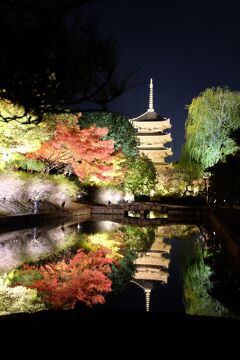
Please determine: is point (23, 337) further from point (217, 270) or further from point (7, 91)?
point (217, 270)

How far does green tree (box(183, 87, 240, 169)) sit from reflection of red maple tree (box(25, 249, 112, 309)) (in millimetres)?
24419

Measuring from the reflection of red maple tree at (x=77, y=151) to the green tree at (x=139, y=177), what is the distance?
610 cm

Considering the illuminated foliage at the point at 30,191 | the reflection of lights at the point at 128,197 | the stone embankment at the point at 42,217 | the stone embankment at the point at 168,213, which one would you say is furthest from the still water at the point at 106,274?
the reflection of lights at the point at 128,197

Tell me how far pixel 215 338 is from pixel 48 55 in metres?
3.14

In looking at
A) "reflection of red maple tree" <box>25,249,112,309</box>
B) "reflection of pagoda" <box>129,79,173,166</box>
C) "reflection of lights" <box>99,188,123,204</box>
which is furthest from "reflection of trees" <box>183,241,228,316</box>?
"reflection of pagoda" <box>129,79,173,166</box>

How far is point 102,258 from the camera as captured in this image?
11.5m

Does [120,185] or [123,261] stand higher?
[120,185]

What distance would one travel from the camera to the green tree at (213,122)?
33.7 metres

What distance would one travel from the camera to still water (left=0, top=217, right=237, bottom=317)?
7.32 meters

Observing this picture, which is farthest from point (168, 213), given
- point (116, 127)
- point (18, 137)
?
point (18, 137)

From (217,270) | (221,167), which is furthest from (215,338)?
(221,167)

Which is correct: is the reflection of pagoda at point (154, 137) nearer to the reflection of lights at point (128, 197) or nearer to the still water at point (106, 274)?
the reflection of lights at point (128, 197)

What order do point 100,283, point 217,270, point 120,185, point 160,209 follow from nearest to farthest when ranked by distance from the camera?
point 100,283 < point 217,270 < point 160,209 < point 120,185

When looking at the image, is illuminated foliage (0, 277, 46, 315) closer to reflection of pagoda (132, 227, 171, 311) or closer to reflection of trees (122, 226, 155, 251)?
reflection of pagoda (132, 227, 171, 311)
